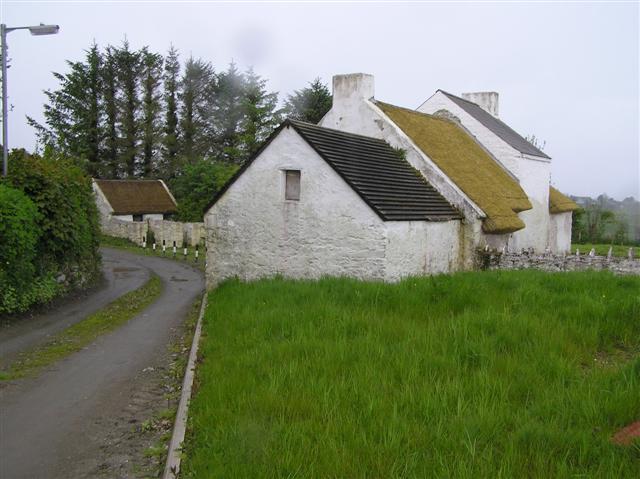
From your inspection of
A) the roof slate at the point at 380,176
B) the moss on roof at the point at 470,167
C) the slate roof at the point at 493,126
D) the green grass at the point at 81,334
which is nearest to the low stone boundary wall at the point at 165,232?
the green grass at the point at 81,334

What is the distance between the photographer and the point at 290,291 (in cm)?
1080

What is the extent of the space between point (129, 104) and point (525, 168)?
39.2 metres

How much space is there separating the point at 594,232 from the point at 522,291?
114ft

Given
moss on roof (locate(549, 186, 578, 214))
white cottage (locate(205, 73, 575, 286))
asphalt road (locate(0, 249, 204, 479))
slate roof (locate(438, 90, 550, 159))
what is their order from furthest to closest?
moss on roof (locate(549, 186, 578, 214)) → slate roof (locate(438, 90, 550, 159)) → white cottage (locate(205, 73, 575, 286)) → asphalt road (locate(0, 249, 204, 479))

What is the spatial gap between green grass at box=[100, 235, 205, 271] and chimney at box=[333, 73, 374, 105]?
Result: 11417 mm

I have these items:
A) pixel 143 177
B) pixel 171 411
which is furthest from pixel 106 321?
pixel 143 177

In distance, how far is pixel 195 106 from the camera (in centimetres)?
5434

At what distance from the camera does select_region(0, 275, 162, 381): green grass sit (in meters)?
9.63

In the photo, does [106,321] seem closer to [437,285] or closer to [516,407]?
[437,285]

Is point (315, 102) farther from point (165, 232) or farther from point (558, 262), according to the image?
point (558, 262)

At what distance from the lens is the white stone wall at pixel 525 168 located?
22.1m

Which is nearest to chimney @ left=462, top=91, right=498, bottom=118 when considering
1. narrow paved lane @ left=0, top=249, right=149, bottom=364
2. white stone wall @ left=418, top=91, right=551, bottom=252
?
white stone wall @ left=418, top=91, right=551, bottom=252

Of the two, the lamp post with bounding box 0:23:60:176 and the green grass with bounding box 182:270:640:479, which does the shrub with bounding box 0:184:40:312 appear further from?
the green grass with bounding box 182:270:640:479

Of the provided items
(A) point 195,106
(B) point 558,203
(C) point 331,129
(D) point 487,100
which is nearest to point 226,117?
(A) point 195,106
